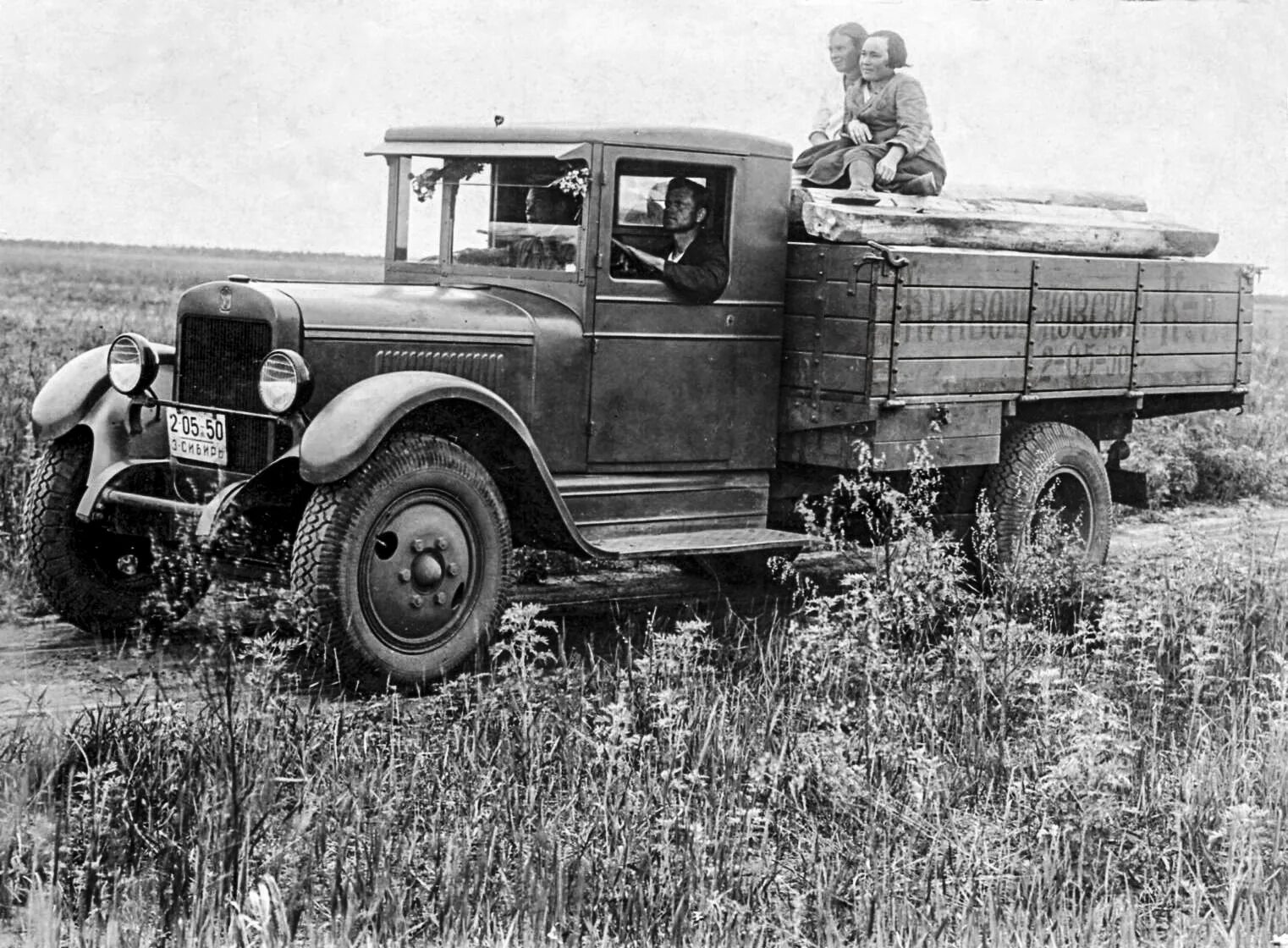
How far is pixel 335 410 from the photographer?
5.79 m

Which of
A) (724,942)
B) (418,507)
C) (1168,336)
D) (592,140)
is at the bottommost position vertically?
(724,942)

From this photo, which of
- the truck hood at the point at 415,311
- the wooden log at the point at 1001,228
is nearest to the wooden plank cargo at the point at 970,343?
the wooden log at the point at 1001,228

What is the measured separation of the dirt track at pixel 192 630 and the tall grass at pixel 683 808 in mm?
443

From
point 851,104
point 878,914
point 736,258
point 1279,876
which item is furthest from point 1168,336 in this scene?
point 878,914

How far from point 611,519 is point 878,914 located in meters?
3.47

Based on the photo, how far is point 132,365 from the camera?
6.45m

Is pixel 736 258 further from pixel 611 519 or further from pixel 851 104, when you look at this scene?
pixel 851 104

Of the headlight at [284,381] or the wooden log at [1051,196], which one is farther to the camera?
the wooden log at [1051,196]

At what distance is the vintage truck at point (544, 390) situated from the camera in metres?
5.97

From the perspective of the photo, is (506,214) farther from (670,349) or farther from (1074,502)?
(1074,502)

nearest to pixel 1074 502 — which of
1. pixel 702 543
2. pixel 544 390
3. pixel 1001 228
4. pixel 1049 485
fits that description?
pixel 1049 485

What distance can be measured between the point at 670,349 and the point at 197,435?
1893 mm

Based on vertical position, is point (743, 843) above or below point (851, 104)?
below

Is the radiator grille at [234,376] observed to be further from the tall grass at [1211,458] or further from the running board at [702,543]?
the tall grass at [1211,458]
